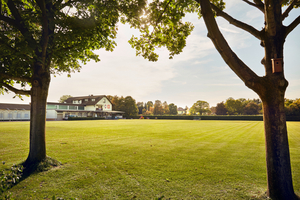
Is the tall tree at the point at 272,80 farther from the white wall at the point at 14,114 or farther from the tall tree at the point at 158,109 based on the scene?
the tall tree at the point at 158,109

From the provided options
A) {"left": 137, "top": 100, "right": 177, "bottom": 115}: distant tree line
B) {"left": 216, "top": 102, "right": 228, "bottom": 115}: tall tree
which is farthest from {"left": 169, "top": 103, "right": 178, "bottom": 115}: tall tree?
{"left": 216, "top": 102, "right": 228, "bottom": 115}: tall tree

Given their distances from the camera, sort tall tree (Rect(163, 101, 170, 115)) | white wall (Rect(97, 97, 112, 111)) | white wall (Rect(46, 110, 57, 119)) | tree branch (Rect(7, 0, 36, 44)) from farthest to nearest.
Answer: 1. tall tree (Rect(163, 101, 170, 115))
2. white wall (Rect(97, 97, 112, 111))
3. white wall (Rect(46, 110, 57, 119))
4. tree branch (Rect(7, 0, 36, 44))

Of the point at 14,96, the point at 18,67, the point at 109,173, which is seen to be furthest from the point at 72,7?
the point at 109,173

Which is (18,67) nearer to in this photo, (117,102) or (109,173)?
(109,173)

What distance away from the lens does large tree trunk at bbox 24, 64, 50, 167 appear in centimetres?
540

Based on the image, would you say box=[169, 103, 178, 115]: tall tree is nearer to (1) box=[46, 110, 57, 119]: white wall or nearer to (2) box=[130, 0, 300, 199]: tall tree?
(1) box=[46, 110, 57, 119]: white wall

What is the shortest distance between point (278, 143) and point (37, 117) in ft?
22.1

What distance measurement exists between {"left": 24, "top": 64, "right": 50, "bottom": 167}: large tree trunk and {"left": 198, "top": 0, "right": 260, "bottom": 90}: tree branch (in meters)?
5.42

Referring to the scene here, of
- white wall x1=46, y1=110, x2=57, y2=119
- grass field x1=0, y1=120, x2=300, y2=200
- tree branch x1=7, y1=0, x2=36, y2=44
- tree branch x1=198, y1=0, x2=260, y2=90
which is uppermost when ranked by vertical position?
tree branch x1=7, y1=0, x2=36, y2=44

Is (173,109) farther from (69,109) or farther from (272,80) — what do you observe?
(272,80)

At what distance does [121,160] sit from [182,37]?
5.46 m

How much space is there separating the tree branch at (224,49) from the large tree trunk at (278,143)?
0.49 meters

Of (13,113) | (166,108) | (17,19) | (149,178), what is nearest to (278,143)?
(149,178)

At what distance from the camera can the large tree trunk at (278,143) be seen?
11.0ft
